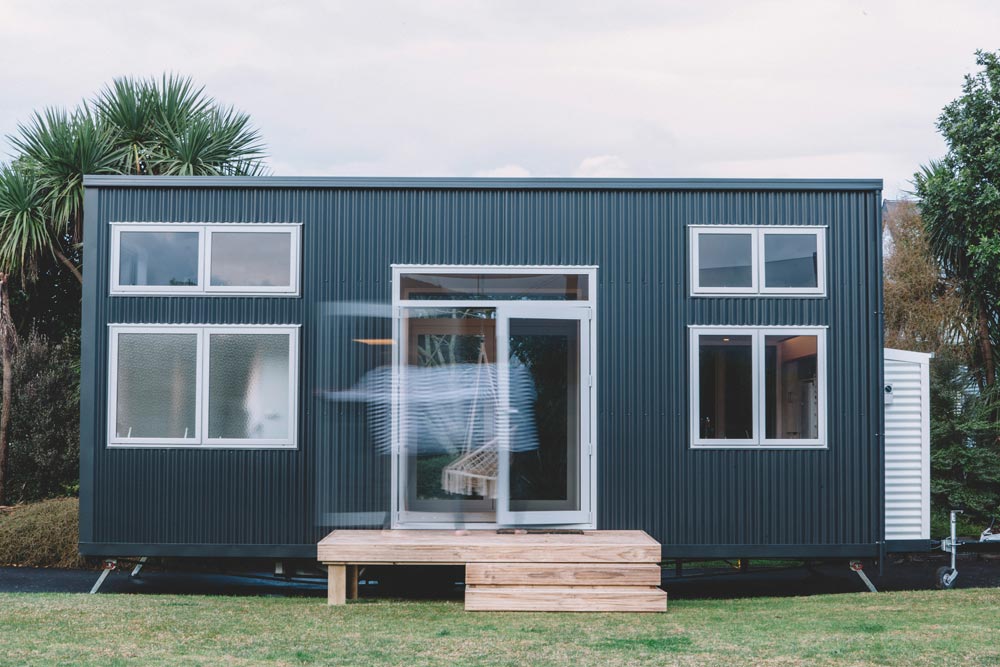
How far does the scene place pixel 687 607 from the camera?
701cm

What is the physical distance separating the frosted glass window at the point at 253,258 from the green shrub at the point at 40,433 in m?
7.27

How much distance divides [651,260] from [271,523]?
344cm

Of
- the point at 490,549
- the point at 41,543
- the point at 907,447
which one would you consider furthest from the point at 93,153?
the point at 907,447

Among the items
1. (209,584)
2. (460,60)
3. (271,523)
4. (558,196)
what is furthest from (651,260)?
(460,60)

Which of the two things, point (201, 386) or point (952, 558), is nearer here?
point (201, 386)

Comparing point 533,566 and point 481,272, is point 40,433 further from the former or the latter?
point 533,566

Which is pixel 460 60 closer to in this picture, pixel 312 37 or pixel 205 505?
pixel 312 37

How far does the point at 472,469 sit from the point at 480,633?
78.4 inches

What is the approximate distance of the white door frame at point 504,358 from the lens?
7.37 m

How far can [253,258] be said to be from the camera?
746 centimetres

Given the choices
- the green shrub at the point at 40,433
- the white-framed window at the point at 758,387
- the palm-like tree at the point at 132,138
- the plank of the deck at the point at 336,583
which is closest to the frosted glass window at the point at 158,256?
the plank of the deck at the point at 336,583

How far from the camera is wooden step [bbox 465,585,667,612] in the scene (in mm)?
6453

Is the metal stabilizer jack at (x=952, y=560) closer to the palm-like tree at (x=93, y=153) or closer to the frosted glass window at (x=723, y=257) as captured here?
the frosted glass window at (x=723, y=257)

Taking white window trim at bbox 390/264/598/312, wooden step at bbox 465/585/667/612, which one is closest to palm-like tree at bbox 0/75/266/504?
white window trim at bbox 390/264/598/312
